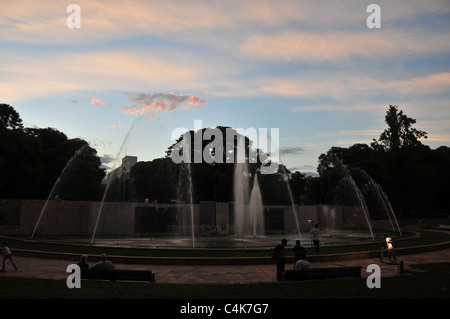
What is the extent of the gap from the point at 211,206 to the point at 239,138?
29.6 metres

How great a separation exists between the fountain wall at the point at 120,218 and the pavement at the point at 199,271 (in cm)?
1442

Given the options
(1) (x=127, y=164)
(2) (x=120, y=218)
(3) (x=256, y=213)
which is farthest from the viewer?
(1) (x=127, y=164)

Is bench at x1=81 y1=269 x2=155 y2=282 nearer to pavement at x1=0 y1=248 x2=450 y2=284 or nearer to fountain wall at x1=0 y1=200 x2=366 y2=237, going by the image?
pavement at x1=0 y1=248 x2=450 y2=284

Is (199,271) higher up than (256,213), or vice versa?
(256,213)

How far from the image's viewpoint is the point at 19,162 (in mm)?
46281

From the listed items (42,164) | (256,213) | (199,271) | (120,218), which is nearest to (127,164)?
(42,164)

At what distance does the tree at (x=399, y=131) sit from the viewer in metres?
67.4

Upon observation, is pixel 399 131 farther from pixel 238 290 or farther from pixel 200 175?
A: pixel 238 290

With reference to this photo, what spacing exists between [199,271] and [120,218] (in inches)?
829

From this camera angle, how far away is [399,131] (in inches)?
2677

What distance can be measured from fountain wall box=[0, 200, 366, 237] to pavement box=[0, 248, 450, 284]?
47.3 ft

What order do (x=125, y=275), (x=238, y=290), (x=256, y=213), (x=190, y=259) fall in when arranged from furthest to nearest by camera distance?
(x=256, y=213)
(x=190, y=259)
(x=125, y=275)
(x=238, y=290)

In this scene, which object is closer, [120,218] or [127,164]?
[120,218]
